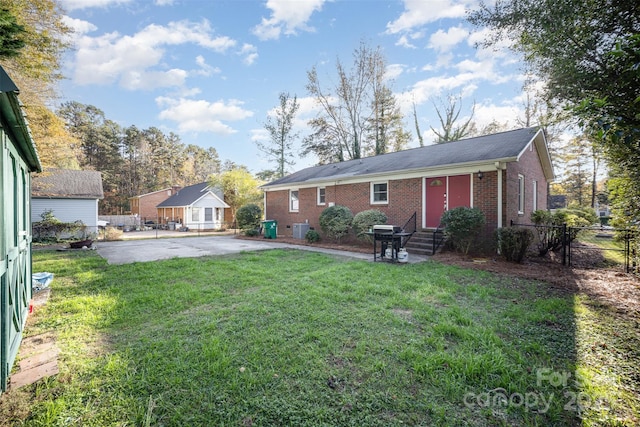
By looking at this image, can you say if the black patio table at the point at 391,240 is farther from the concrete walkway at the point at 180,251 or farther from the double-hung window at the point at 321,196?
the double-hung window at the point at 321,196

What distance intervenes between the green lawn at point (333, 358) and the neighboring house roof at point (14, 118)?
7.52 feet

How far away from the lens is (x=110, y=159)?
35.0m

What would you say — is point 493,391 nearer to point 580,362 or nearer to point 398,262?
point 580,362

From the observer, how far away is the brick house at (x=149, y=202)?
31359 millimetres

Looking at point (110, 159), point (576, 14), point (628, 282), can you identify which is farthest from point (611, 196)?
point (110, 159)

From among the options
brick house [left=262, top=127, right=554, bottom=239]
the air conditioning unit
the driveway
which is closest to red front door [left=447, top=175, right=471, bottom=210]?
brick house [left=262, top=127, right=554, bottom=239]

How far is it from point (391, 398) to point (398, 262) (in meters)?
5.95

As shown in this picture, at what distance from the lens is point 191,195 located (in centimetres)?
2723

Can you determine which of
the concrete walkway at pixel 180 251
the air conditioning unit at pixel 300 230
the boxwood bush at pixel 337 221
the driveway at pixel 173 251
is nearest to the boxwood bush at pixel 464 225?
the concrete walkway at pixel 180 251

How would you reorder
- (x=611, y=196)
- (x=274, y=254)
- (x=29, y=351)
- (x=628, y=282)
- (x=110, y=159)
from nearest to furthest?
1. (x=29, y=351)
2. (x=628, y=282)
3. (x=611, y=196)
4. (x=274, y=254)
5. (x=110, y=159)

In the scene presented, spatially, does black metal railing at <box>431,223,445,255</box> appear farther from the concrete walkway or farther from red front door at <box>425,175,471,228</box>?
the concrete walkway

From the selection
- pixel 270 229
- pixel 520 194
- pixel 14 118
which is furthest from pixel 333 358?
pixel 270 229

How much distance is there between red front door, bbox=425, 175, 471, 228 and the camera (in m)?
9.55

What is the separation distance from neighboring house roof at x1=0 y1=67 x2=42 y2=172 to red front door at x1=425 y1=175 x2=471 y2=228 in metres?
10.4
